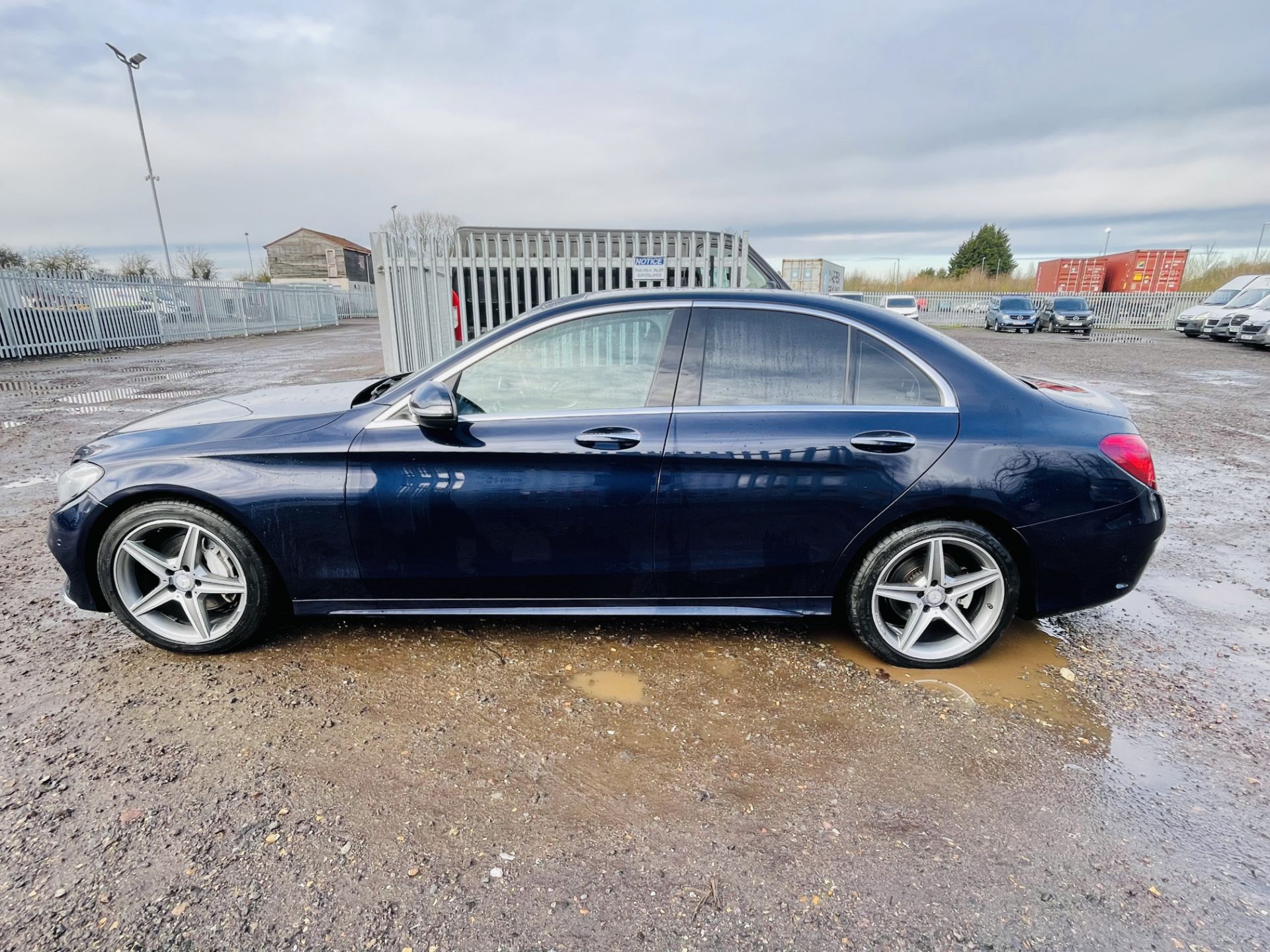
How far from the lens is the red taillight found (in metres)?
2.88

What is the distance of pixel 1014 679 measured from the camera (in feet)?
9.78

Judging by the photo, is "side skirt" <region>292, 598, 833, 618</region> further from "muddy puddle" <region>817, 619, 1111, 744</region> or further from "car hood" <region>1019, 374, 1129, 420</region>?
"car hood" <region>1019, 374, 1129, 420</region>

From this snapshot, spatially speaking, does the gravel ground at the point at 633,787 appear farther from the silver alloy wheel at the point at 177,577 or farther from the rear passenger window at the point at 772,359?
the rear passenger window at the point at 772,359

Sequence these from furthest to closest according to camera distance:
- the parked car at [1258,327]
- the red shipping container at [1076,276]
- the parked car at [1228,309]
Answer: the red shipping container at [1076,276], the parked car at [1228,309], the parked car at [1258,327]

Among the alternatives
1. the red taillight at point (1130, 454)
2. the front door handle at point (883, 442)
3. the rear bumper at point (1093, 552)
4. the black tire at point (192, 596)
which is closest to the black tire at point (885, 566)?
the rear bumper at point (1093, 552)

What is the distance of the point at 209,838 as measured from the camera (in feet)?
6.75

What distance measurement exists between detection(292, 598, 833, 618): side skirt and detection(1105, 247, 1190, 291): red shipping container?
168ft

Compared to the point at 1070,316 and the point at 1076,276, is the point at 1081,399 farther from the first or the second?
the point at 1076,276

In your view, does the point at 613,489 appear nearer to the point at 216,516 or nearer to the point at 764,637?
the point at 764,637

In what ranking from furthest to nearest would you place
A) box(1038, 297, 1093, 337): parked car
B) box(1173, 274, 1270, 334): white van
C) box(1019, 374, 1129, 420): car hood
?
box(1038, 297, 1093, 337): parked car, box(1173, 274, 1270, 334): white van, box(1019, 374, 1129, 420): car hood

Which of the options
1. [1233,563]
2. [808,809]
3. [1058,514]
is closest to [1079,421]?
[1058,514]

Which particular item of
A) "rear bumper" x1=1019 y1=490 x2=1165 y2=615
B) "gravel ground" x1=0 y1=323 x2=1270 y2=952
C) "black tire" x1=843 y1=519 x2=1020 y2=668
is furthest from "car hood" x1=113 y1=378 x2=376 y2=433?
"rear bumper" x1=1019 y1=490 x2=1165 y2=615

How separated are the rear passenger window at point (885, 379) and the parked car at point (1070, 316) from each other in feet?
105

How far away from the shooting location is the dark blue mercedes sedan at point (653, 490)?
283 cm
